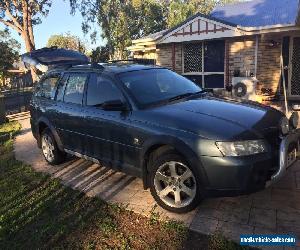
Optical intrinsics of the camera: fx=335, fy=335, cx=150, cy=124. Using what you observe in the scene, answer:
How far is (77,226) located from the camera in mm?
4195

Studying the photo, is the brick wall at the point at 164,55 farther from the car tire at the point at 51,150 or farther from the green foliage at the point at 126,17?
the green foliage at the point at 126,17

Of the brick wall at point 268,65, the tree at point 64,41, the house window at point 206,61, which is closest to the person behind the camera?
the brick wall at point 268,65

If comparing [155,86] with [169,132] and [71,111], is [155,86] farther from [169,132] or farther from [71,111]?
[71,111]

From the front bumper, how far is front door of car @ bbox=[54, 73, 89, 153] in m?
3.05

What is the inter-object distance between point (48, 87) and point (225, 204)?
13.8 ft

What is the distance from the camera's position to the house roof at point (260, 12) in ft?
45.7

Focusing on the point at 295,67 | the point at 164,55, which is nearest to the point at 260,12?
the point at 295,67

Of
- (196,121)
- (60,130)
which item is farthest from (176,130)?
(60,130)

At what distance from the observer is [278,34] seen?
12695mm

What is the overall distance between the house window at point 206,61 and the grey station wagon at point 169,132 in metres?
9.29

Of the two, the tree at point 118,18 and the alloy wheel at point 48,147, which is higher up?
the tree at point 118,18

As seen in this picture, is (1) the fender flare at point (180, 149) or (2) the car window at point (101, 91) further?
(2) the car window at point (101, 91)

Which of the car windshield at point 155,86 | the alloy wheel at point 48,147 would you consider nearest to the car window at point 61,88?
the alloy wheel at point 48,147

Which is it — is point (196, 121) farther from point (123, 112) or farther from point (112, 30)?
point (112, 30)
